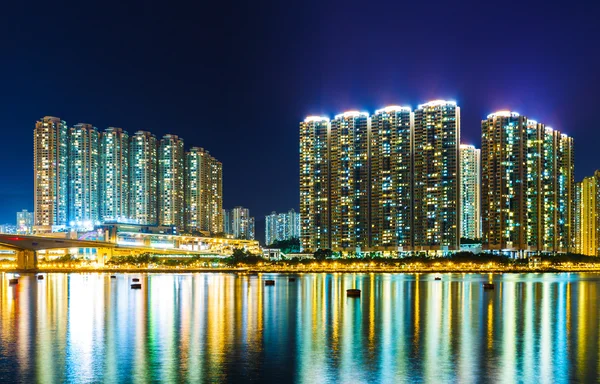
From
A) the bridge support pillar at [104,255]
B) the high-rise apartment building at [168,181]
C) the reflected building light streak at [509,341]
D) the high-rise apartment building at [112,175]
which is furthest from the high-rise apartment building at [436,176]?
the reflected building light streak at [509,341]

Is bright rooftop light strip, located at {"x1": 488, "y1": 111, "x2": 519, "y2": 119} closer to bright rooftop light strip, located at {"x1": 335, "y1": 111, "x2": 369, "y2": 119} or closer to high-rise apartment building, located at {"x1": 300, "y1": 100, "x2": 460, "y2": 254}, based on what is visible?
high-rise apartment building, located at {"x1": 300, "y1": 100, "x2": 460, "y2": 254}

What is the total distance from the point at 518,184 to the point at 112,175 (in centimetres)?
9253

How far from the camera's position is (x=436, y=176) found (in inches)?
5084

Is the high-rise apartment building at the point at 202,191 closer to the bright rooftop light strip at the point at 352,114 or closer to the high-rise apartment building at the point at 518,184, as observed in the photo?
the bright rooftop light strip at the point at 352,114

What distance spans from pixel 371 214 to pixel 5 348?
382 ft

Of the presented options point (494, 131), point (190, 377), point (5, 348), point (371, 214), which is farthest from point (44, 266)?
point (190, 377)

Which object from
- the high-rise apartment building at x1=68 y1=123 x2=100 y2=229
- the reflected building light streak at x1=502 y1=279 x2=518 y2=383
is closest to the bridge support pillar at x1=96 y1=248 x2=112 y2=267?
the high-rise apartment building at x1=68 y1=123 x2=100 y2=229

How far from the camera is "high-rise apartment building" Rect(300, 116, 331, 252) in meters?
144

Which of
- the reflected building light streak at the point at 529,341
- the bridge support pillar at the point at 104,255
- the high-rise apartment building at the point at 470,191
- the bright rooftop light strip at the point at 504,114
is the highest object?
the bright rooftop light strip at the point at 504,114

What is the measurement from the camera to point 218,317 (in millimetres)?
36750

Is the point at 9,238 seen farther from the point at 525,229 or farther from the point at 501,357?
the point at 501,357

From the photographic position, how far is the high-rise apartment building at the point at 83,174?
154 metres

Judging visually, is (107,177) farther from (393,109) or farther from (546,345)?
(546,345)

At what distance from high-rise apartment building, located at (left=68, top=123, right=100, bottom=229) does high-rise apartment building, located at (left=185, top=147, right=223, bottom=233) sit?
27025 mm
